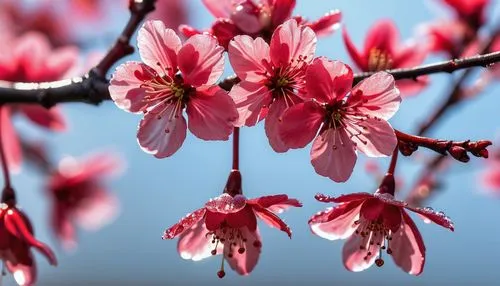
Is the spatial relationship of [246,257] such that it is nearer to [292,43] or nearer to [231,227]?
[231,227]

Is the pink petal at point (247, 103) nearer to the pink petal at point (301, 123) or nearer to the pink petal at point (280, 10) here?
the pink petal at point (301, 123)

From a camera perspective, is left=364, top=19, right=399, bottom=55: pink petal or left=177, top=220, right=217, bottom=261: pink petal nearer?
left=177, top=220, right=217, bottom=261: pink petal

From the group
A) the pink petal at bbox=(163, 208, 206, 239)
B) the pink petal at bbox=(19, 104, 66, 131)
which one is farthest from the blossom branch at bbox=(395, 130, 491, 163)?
the pink petal at bbox=(19, 104, 66, 131)

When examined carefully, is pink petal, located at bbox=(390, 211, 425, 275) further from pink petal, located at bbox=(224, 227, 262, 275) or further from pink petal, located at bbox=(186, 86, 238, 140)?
pink petal, located at bbox=(186, 86, 238, 140)

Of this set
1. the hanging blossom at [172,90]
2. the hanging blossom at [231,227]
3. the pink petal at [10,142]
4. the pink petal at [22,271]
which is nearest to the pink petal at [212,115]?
the hanging blossom at [172,90]

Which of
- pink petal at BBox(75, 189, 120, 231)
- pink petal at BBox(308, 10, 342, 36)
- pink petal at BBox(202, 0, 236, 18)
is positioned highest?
pink petal at BBox(202, 0, 236, 18)

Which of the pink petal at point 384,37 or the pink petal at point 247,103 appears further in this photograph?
the pink petal at point 384,37

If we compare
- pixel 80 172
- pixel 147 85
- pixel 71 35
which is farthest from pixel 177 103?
pixel 71 35
